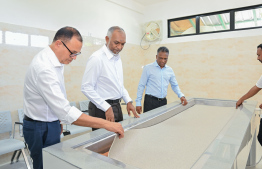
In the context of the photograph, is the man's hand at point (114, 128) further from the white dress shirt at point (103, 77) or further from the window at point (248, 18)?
the window at point (248, 18)

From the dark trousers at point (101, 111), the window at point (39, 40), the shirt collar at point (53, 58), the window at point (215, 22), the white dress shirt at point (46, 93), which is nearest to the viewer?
the white dress shirt at point (46, 93)

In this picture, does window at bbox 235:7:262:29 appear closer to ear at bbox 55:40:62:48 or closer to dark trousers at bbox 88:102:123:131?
dark trousers at bbox 88:102:123:131

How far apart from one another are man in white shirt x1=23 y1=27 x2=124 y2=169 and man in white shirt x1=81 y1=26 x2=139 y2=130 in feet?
1.37

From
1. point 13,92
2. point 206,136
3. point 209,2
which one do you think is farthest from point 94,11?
point 206,136

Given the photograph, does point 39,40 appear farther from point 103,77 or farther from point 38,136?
point 38,136

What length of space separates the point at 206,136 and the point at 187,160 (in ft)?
1.56

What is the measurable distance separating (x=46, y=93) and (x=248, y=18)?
472cm

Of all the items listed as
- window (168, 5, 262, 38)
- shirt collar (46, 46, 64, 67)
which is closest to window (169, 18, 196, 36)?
window (168, 5, 262, 38)

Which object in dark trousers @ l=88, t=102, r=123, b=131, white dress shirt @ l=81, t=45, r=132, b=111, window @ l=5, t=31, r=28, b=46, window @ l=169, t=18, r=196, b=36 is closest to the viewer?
white dress shirt @ l=81, t=45, r=132, b=111

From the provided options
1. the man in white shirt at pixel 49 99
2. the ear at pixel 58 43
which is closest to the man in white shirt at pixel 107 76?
the man in white shirt at pixel 49 99

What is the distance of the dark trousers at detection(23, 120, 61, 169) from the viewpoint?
1374mm

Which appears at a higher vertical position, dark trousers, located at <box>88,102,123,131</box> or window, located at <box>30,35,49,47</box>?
window, located at <box>30,35,49,47</box>

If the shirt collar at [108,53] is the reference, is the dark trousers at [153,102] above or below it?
below

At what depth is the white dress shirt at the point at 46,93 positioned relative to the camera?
3.85ft
